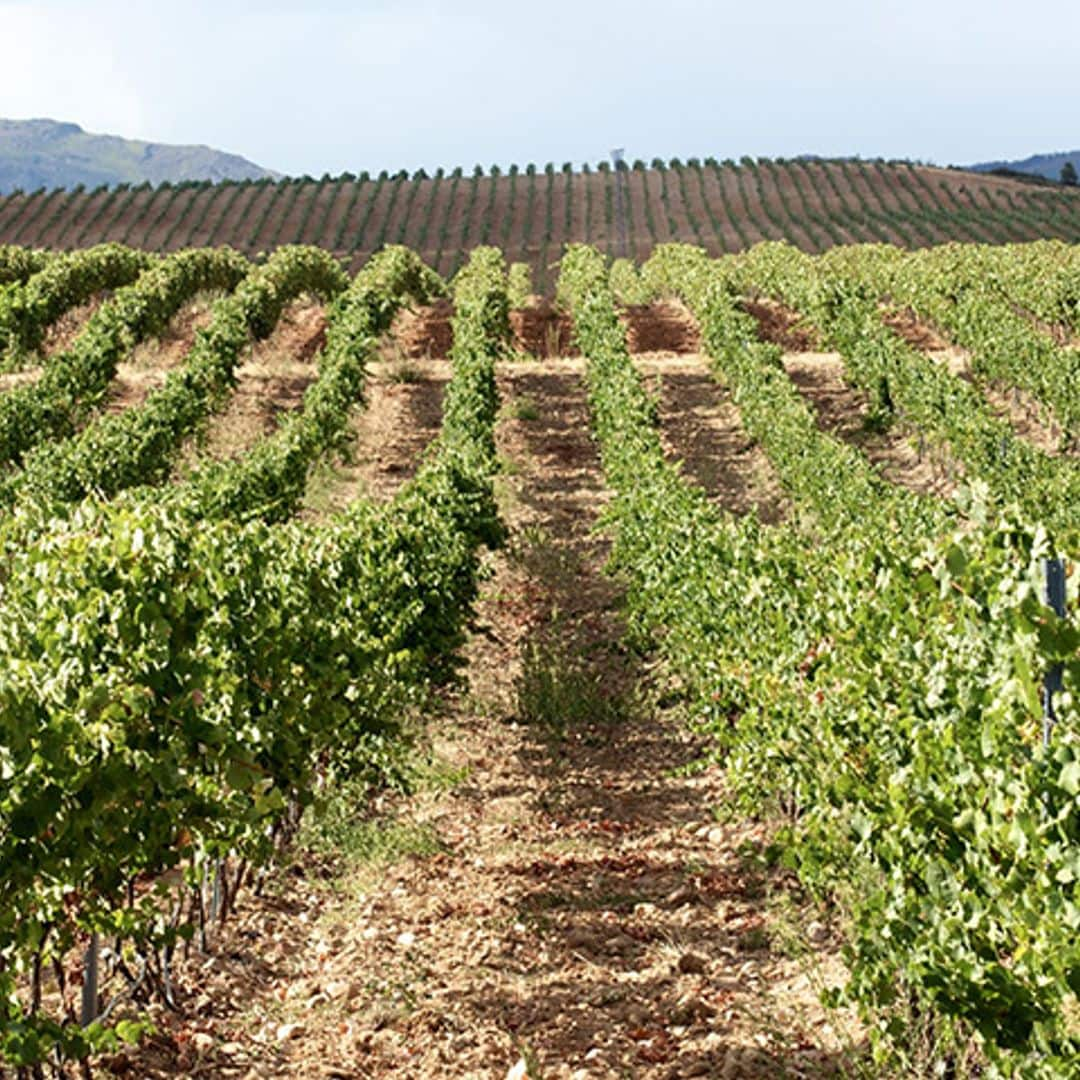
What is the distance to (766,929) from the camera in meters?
8.31

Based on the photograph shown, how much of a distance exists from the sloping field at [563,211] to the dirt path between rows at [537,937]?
57359 mm

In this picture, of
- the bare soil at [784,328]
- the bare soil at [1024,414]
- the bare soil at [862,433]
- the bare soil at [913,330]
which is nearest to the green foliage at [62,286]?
the bare soil at [862,433]

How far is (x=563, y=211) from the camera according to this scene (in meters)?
80.7

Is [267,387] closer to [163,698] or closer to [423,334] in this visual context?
[423,334]

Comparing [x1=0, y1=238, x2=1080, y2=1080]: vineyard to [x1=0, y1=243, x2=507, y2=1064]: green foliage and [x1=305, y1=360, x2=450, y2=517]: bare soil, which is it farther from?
[x1=305, y1=360, x2=450, y2=517]: bare soil

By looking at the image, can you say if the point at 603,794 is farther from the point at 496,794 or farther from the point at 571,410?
the point at 571,410

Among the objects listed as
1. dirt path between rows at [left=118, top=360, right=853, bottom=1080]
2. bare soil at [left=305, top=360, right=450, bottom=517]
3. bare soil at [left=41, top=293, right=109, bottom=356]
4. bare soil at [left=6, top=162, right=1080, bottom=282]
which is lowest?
dirt path between rows at [left=118, top=360, right=853, bottom=1080]

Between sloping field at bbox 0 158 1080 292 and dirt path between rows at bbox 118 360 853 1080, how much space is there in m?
57.4

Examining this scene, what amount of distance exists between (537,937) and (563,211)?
244ft

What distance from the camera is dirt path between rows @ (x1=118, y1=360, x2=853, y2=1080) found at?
7.00m

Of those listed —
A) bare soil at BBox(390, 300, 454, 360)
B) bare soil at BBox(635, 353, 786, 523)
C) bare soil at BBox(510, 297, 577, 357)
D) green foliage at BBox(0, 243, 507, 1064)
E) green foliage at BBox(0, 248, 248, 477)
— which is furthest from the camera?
bare soil at BBox(510, 297, 577, 357)

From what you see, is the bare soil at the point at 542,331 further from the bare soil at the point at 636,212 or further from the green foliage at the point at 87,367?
the bare soil at the point at 636,212

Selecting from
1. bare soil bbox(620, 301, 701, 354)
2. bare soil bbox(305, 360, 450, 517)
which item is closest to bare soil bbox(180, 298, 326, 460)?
bare soil bbox(305, 360, 450, 517)

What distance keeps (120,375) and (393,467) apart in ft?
30.9
